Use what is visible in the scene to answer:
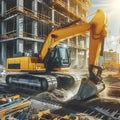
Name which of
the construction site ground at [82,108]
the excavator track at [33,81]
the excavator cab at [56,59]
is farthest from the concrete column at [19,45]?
the construction site ground at [82,108]

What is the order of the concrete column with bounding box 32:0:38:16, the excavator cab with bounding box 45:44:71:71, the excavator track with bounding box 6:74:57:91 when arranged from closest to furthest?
the excavator track with bounding box 6:74:57:91, the excavator cab with bounding box 45:44:71:71, the concrete column with bounding box 32:0:38:16

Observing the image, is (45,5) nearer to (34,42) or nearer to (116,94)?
(34,42)

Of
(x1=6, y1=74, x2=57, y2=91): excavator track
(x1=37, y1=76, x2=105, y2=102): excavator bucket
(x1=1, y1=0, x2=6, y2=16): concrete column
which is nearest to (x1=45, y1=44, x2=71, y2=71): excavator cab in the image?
(x1=6, y1=74, x2=57, y2=91): excavator track

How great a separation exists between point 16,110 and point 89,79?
333 cm

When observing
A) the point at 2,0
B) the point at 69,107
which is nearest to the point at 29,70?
the point at 69,107

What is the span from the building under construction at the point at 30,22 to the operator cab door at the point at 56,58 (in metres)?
15.7

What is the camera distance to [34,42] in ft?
98.8

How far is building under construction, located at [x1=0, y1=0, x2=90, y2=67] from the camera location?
27.6m

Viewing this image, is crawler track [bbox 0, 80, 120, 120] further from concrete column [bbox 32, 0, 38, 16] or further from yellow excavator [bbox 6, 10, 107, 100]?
concrete column [bbox 32, 0, 38, 16]

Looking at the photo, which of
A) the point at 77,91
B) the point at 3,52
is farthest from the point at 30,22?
the point at 77,91

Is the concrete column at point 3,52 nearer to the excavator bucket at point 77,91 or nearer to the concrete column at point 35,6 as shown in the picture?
the concrete column at point 35,6

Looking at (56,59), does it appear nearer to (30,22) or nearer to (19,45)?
(19,45)

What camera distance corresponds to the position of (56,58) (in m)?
10.8

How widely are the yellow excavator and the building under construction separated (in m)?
15.3
